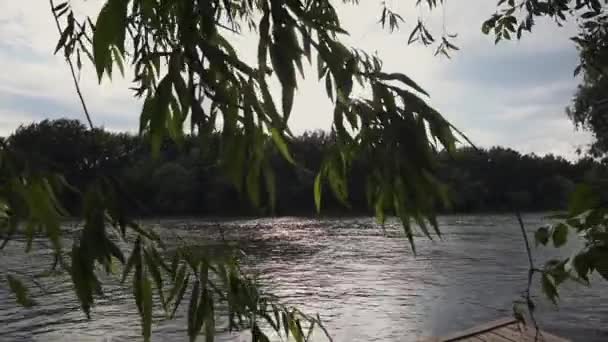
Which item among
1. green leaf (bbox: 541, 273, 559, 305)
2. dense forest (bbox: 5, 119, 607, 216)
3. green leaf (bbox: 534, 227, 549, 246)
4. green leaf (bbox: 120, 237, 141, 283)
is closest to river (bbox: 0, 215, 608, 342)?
dense forest (bbox: 5, 119, 607, 216)

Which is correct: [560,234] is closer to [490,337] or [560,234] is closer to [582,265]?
[582,265]

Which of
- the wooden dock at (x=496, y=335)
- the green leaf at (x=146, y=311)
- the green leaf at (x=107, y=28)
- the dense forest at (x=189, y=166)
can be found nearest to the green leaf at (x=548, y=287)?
the dense forest at (x=189, y=166)

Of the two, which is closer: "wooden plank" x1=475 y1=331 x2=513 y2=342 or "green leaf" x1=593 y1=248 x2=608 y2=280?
"green leaf" x1=593 y1=248 x2=608 y2=280

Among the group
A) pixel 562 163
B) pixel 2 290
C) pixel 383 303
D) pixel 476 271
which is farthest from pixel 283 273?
pixel 562 163

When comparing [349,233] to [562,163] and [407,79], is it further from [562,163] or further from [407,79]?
[562,163]

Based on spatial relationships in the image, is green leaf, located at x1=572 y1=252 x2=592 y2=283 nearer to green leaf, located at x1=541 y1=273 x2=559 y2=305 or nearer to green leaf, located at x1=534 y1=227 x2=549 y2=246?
green leaf, located at x1=541 y1=273 x2=559 y2=305

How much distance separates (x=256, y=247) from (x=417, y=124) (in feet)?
71.7

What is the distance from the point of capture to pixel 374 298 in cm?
1259

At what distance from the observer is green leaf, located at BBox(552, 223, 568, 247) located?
2006 mm

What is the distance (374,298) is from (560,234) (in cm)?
1098

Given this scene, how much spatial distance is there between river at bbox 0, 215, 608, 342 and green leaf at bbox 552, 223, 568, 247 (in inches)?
204

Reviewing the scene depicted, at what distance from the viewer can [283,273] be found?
15844 mm

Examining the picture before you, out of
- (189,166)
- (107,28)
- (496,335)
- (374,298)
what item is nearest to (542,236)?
(189,166)

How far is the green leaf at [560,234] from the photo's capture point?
201cm
